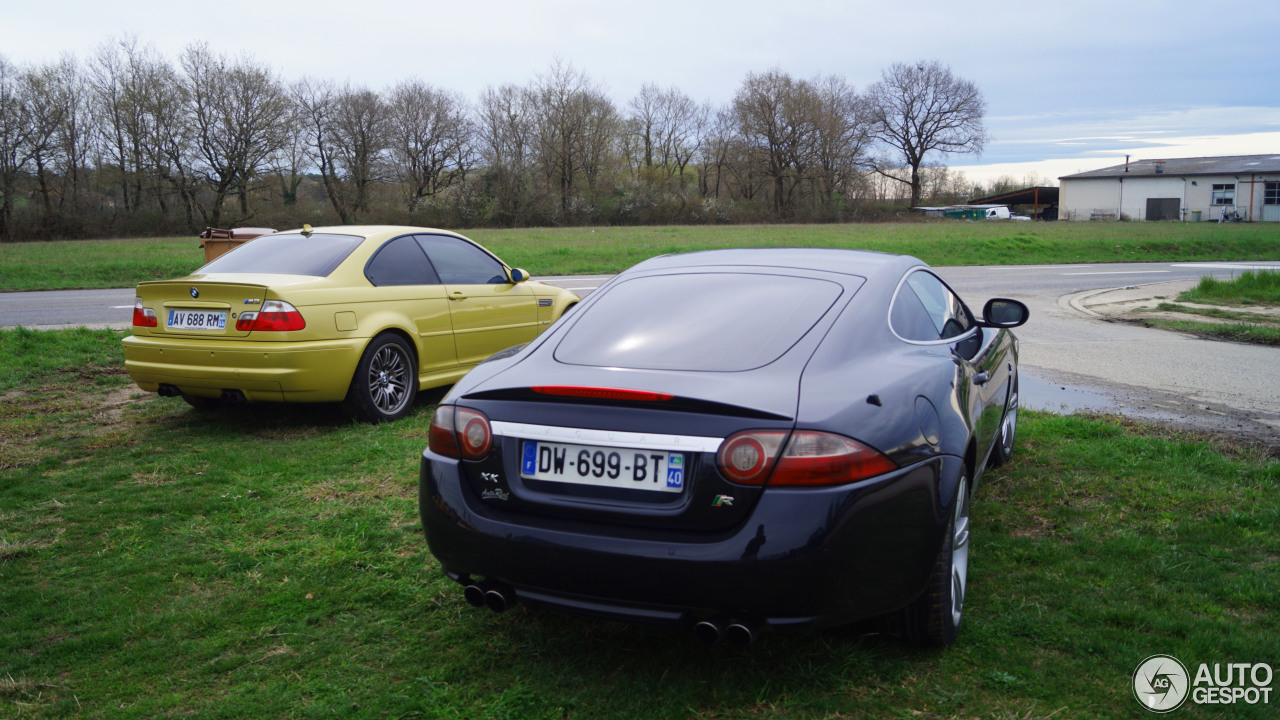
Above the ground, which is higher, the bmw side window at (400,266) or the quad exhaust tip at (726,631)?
the bmw side window at (400,266)

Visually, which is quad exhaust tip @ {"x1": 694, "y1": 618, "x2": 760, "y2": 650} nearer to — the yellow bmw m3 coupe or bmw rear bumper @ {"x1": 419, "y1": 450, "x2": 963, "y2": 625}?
bmw rear bumper @ {"x1": 419, "y1": 450, "x2": 963, "y2": 625}

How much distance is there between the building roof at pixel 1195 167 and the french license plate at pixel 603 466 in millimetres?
80295

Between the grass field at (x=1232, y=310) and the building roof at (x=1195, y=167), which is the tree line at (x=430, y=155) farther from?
the grass field at (x=1232, y=310)

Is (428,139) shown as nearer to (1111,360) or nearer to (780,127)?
(780,127)

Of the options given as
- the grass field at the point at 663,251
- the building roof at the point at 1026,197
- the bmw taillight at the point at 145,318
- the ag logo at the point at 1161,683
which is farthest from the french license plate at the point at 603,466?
the building roof at the point at 1026,197

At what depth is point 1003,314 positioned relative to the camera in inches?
182

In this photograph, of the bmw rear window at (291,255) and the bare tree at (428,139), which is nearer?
the bmw rear window at (291,255)

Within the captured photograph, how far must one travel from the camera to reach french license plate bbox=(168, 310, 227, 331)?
241 inches

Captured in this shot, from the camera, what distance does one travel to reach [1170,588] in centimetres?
367

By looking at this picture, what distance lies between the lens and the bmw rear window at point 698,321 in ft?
9.93

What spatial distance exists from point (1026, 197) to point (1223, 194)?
19569mm

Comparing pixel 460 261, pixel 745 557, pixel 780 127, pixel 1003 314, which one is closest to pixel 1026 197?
pixel 780 127

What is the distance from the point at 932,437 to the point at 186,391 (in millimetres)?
5433

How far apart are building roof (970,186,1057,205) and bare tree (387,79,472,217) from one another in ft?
168
